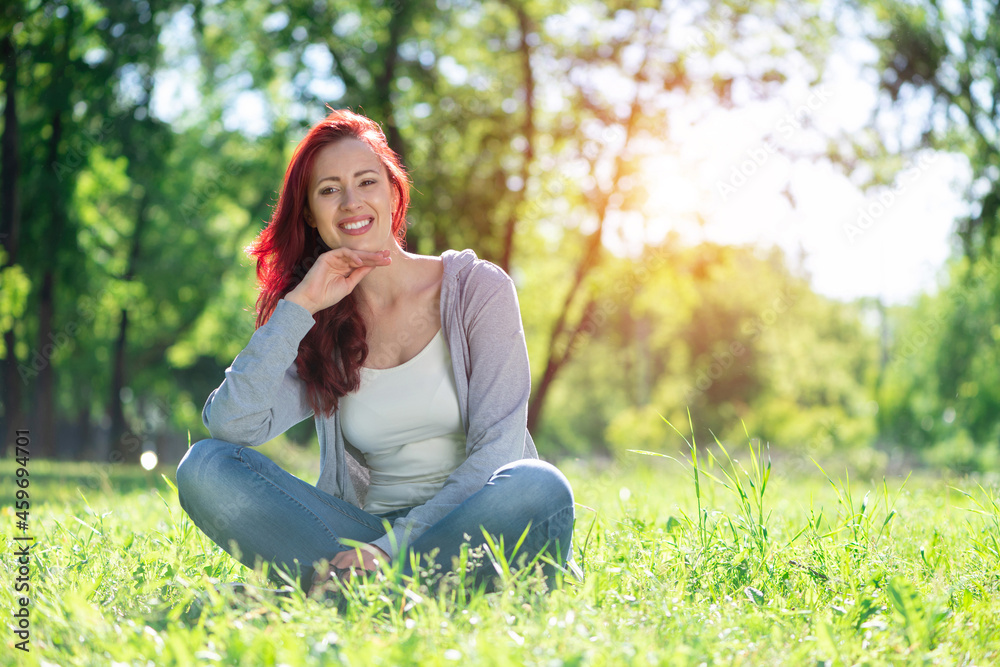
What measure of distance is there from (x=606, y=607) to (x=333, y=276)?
1522 mm

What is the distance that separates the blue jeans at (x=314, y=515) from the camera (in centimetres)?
241

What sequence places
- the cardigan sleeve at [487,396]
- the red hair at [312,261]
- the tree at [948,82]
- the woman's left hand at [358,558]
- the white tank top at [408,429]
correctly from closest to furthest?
the woman's left hand at [358,558] < the cardigan sleeve at [487,396] < the white tank top at [408,429] < the red hair at [312,261] < the tree at [948,82]

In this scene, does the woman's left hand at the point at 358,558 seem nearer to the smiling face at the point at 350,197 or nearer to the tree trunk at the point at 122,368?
the smiling face at the point at 350,197

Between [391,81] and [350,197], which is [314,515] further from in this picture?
[391,81]

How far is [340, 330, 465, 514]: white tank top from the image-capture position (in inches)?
116

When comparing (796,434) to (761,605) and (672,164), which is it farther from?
(761,605)

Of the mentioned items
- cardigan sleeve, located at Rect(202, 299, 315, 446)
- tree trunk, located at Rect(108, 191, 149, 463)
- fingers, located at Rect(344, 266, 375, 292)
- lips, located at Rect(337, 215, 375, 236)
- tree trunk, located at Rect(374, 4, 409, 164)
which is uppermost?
tree trunk, located at Rect(374, 4, 409, 164)

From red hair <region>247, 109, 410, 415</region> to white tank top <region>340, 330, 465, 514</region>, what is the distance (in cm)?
11

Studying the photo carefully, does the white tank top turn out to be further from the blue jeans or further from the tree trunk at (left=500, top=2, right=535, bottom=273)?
the tree trunk at (left=500, top=2, right=535, bottom=273)

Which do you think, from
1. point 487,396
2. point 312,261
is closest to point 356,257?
point 312,261

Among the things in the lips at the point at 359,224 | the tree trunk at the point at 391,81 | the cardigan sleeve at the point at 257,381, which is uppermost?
the tree trunk at the point at 391,81

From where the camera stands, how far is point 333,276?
3027mm

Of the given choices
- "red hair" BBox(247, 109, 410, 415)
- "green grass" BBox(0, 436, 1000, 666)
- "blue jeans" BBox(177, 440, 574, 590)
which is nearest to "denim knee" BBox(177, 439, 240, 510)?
"blue jeans" BBox(177, 440, 574, 590)

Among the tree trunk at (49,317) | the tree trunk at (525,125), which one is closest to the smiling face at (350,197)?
the tree trunk at (525,125)
